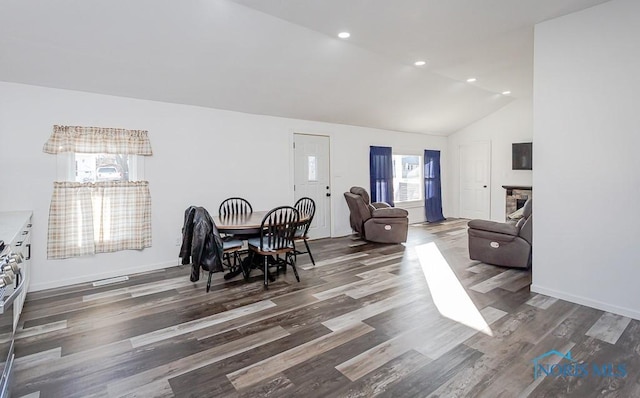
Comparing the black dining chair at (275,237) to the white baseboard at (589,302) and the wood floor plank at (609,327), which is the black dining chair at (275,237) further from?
the wood floor plank at (609,327)

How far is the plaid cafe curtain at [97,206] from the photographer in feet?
12.5

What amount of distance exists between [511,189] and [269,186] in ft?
18.4

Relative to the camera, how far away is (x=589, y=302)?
3086 millimetres

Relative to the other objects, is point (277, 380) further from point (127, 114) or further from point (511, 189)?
point (511, 189)

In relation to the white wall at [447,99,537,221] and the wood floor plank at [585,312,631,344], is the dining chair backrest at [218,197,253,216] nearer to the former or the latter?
the wood floor plank at [585,312,631,344]

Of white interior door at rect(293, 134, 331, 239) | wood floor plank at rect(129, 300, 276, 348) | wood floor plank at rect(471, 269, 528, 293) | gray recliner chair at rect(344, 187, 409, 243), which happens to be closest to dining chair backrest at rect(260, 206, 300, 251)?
wood floor plank at rect(129, 300, 276, 348)

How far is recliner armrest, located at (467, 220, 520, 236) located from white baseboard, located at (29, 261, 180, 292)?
425cm

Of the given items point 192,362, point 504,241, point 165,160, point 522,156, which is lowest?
point 192,362

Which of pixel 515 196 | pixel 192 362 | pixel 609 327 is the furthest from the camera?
pixel 515 196

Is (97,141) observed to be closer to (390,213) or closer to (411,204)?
(390,213)

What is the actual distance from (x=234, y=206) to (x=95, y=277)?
2007mm

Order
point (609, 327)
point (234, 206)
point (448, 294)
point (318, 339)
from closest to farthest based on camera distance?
point (318, 339), point (609, 327), point (448, 294), point (234, 206)

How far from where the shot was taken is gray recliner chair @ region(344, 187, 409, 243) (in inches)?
232

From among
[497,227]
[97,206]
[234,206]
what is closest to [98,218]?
[97,206]
